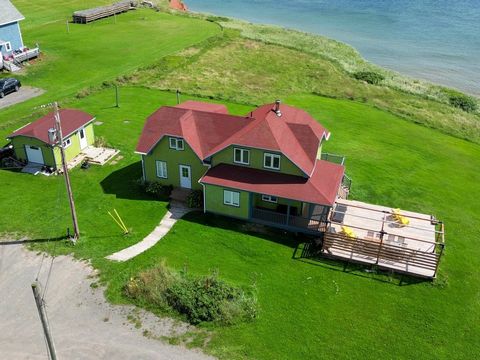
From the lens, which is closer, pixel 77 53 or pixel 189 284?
pixel 189 284

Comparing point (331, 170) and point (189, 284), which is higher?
point (331, 170)

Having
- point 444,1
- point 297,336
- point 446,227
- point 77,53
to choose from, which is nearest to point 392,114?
point 446,227

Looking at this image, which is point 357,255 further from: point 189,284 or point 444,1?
point 444,1

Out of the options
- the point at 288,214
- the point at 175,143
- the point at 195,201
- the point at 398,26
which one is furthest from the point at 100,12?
the point at 398,26

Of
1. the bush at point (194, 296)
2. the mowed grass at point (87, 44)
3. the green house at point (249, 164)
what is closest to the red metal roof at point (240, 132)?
the green house at point (249, 164)

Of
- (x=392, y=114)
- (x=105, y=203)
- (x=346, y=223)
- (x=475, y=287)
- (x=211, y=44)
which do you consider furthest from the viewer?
(x=211, y=44)

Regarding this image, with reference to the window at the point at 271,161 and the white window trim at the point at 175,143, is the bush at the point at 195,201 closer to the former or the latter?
the white window trim at the point at 175,143
